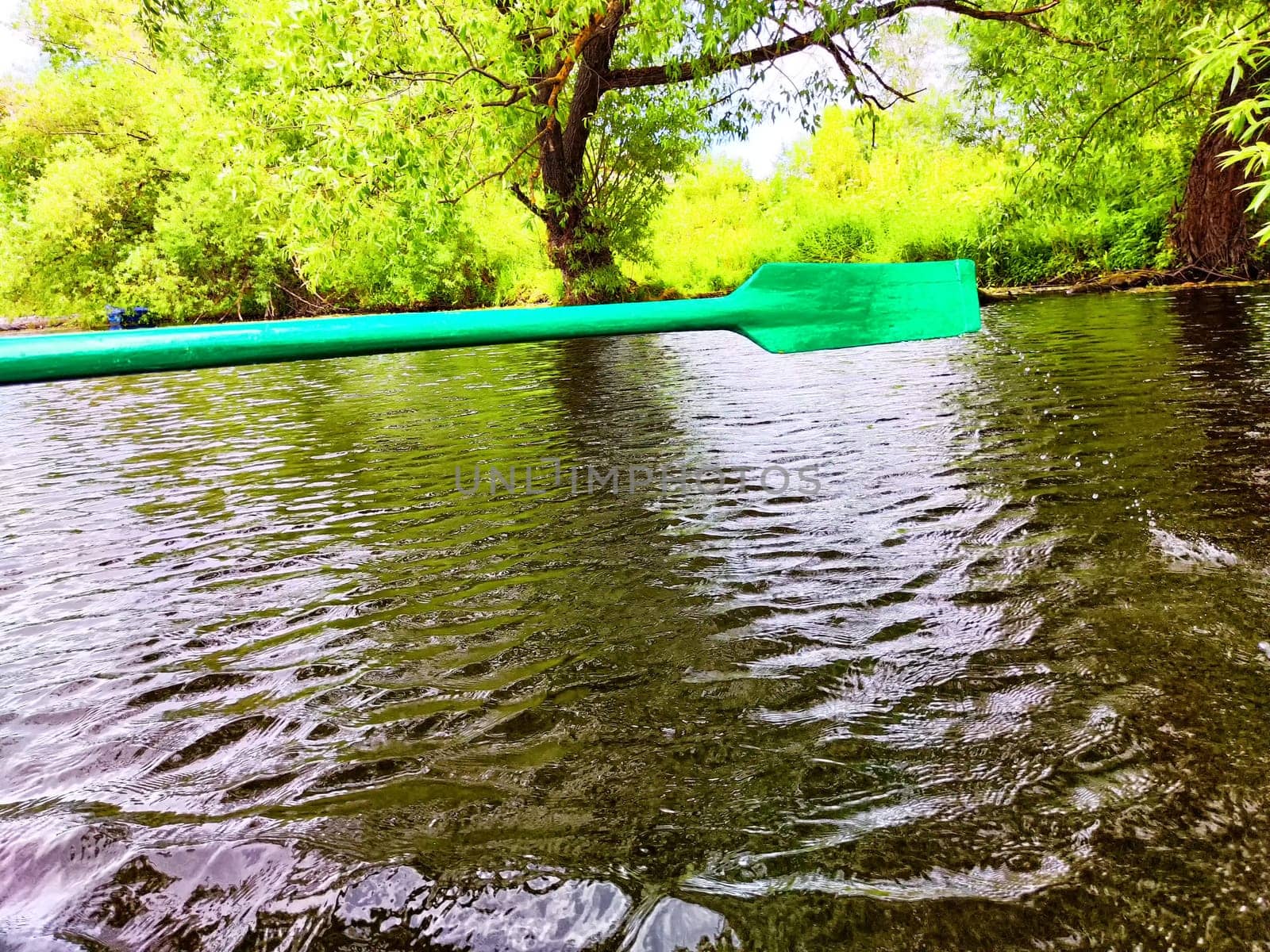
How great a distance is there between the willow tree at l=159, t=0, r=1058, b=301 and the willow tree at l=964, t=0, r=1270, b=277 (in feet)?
3.30

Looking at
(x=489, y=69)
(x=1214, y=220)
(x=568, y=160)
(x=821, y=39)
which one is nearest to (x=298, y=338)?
(x=489, y=69)

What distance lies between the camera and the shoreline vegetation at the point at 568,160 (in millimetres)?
7980

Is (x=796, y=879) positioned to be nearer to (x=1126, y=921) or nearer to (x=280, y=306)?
(x=1126, y=921)

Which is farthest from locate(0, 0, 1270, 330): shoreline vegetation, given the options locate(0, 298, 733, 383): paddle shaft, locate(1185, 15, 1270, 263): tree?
locate(0, 298, 733, 383): paddle shaft

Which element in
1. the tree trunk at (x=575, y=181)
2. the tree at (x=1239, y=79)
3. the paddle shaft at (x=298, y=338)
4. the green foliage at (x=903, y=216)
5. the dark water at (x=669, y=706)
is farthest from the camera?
the green foliage at (x=903, y=216)

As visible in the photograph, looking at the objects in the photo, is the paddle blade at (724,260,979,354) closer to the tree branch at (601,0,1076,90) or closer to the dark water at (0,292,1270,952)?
the dark water at (0,292,1270,952)

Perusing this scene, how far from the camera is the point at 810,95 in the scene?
1020cm

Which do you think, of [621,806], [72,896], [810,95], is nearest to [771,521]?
[621,806]

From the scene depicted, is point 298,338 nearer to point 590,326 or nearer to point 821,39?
point 590,326

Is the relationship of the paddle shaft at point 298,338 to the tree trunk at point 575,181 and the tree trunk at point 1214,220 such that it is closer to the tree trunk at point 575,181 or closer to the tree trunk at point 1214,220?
the tree trunk at point 575,181

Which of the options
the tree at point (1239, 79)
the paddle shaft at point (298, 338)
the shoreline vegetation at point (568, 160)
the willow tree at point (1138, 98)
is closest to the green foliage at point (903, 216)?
the shoreline vegetation at point (568, 160)

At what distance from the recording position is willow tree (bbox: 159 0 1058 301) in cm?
732

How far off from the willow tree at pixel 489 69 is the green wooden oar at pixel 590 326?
14.0 feet

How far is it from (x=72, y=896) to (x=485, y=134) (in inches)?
359
